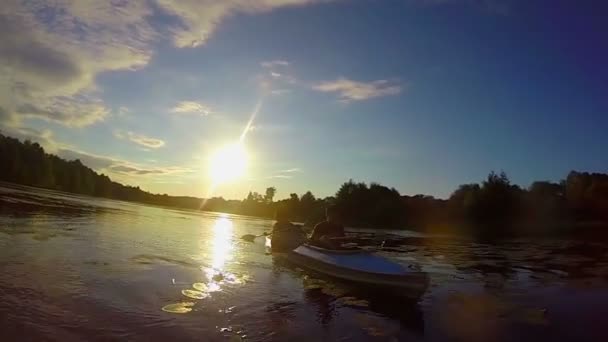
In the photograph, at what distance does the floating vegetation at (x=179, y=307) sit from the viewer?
42.7 feet

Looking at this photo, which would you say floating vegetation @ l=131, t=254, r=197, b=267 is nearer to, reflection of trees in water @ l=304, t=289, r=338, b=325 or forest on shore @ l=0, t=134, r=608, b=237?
reflection of trees in water @ l=304, t=289, r=338, b=325

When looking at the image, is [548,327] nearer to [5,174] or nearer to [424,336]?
[424,336]

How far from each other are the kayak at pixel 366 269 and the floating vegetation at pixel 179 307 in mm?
6457

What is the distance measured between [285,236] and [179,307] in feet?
56.1

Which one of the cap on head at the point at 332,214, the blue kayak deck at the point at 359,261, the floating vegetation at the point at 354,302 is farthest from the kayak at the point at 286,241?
the floating vegetation at the point at 354,302

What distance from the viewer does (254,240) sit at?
4200 cm

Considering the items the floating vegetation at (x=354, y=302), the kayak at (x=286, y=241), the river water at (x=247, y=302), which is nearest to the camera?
the river water at (x=247, y=302)

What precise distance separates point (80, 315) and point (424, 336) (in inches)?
343

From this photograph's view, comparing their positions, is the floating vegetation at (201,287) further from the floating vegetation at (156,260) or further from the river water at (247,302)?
the floating vegetation at (156,260)

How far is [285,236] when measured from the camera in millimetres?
30438

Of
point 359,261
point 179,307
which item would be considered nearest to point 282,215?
point 359,261

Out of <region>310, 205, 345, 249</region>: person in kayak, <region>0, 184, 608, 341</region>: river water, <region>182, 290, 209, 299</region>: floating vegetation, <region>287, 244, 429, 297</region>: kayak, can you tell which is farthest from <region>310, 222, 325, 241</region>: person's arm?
<region>182, 290, 209, 299</region>: floating vegetation

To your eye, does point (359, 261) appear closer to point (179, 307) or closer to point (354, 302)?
point (354, 302)

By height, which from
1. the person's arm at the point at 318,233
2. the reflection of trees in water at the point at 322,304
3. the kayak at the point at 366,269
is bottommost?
the reflection of trees in water at the point at 322,304
